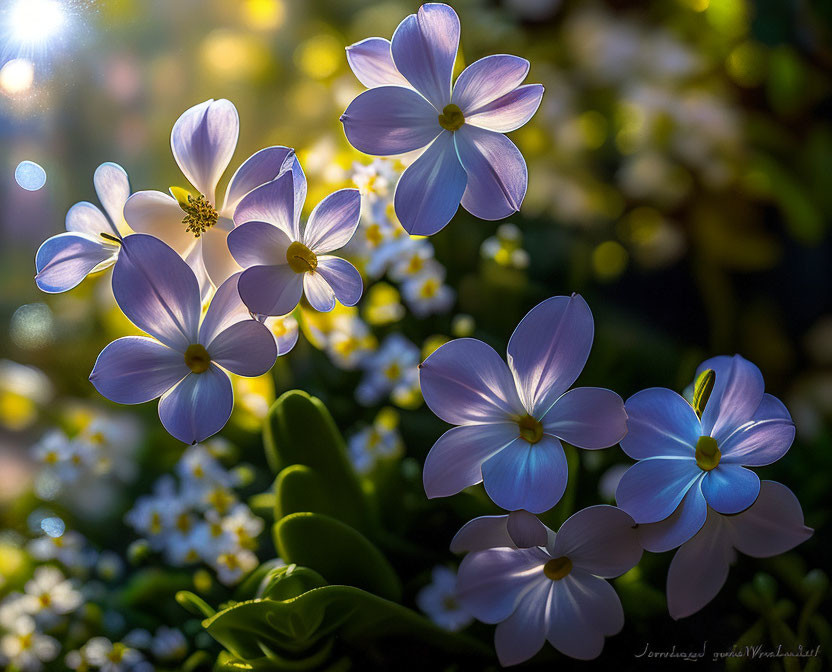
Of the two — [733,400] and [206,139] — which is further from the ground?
[206,139]

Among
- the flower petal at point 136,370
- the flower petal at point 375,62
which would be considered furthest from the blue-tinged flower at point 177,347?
the flower petal at point 375,62

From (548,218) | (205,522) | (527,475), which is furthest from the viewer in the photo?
(548,218)

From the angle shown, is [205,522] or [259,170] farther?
[205,522]

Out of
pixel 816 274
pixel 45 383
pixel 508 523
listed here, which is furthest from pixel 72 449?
pixel 816 274

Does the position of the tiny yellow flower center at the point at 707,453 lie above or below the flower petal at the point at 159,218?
below

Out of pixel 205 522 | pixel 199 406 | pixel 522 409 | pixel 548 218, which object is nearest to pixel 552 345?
pixel 522 409

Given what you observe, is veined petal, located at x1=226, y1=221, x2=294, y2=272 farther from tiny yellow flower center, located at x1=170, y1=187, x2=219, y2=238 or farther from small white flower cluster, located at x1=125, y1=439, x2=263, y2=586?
small white flower cluster, located at x1=125, y1=439, x2=263, y2=586

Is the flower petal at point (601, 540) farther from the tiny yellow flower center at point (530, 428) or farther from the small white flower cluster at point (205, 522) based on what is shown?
the small white flower cluster at point (205, 522)

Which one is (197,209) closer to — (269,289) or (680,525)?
(269,289)
